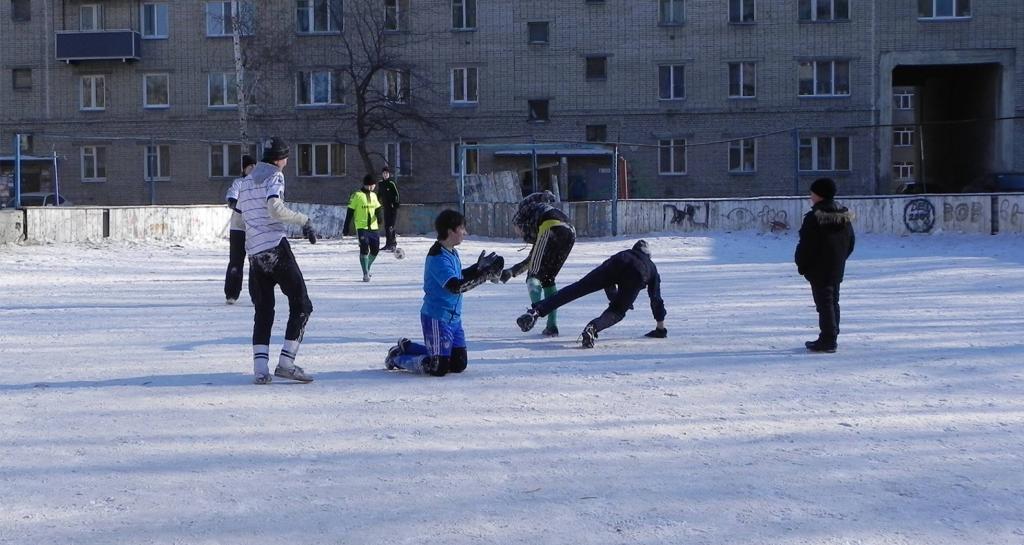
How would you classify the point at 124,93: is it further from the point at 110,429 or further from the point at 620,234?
the point at 110,429

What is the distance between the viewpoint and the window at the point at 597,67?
46188mm

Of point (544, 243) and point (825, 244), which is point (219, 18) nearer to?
point (544, 243)

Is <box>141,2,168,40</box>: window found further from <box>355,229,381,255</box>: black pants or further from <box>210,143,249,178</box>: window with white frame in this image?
<box>355,229,381,255</box>: black pants

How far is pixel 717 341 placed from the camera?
1057 centimetres

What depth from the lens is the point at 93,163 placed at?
1881 inches

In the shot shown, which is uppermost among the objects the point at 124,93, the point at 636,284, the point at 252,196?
the point at 124,93

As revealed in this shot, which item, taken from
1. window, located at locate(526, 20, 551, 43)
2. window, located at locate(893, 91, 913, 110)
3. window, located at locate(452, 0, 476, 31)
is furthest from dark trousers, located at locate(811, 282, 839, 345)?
window, located at locate(893, 91, 913, 110)

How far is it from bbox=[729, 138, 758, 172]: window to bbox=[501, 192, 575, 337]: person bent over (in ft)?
114

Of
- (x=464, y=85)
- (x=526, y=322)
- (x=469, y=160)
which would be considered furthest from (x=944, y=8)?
(x=526, y=322)

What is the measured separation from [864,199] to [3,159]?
20340mm

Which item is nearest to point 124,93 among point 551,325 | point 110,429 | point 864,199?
point 864,199

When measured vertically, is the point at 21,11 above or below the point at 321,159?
above

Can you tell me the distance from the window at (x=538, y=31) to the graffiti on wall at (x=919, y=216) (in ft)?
76.1

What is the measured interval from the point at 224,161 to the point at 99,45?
6714 mm
